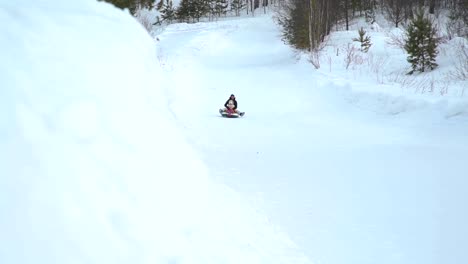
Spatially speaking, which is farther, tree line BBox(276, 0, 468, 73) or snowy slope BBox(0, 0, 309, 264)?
tree line BBox(276, 0, 468, 73)

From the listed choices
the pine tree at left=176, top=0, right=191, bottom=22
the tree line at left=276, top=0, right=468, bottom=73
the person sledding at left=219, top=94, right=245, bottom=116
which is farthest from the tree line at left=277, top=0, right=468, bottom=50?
the pine tree at left=176, top=0, right=191, bottom=22

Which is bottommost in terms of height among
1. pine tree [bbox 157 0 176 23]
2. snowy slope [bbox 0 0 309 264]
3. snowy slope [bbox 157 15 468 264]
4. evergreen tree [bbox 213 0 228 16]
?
snowy slope [bbox 157 15 468 264]

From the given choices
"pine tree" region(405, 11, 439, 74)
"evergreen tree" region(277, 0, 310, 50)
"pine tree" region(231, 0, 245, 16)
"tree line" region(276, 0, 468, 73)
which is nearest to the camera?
"pine tree" region(405, 11, 439, 74)

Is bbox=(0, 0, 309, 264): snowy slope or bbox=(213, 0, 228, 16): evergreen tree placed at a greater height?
bbox=(213, 0, 228, 16): evergreen tree

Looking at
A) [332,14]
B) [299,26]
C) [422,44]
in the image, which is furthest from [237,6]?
[422,44]

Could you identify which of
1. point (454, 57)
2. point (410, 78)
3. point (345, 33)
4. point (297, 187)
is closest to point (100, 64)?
point (297, 187)

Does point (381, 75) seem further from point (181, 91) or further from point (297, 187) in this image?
point (297, 187)

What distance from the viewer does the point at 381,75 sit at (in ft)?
51.4

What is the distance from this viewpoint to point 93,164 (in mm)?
2449

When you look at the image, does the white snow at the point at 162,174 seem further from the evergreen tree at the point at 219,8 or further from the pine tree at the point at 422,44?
the evergreen tree at the point at 219,8

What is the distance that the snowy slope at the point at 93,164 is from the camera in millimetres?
1978

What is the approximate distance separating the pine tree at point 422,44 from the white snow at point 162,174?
624 cm

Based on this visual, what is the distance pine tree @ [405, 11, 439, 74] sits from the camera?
15.0 meters

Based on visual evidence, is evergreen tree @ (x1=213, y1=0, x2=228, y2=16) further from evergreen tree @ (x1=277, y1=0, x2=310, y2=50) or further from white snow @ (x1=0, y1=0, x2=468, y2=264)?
white snow @ (x1=0, y1=0, x2=468, y2=264)
